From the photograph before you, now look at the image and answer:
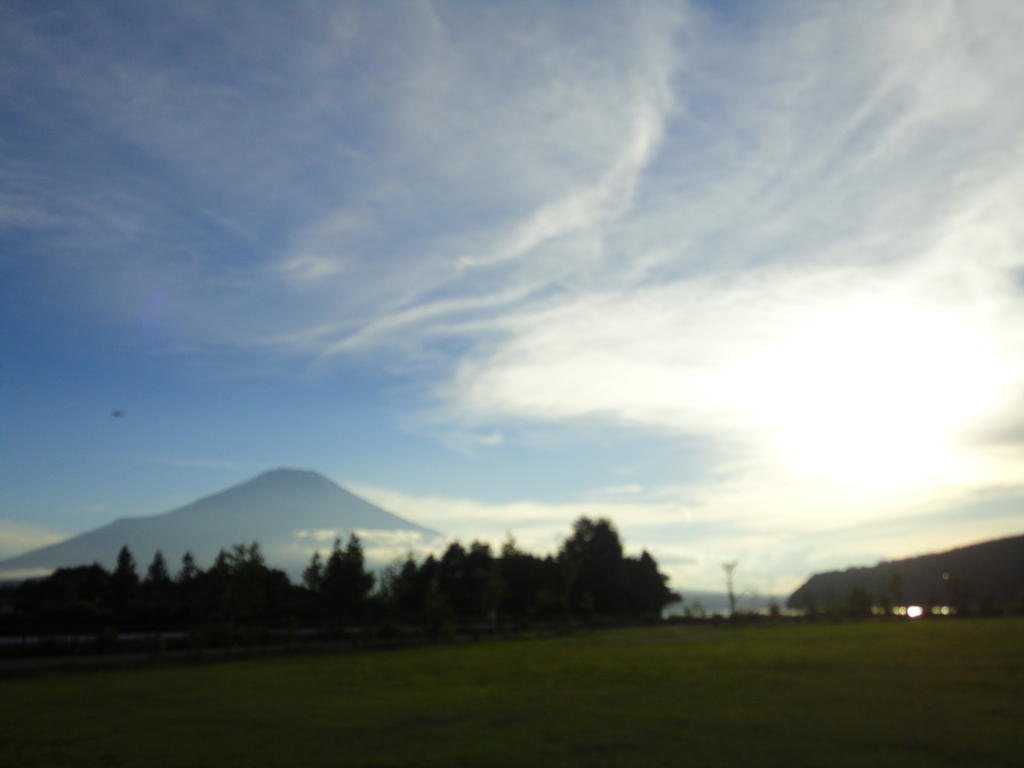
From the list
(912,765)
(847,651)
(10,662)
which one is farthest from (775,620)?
(912,765)

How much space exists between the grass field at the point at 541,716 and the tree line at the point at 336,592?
19033 mm

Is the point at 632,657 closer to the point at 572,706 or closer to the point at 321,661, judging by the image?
the point at 321,661

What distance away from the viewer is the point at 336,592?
51.4m

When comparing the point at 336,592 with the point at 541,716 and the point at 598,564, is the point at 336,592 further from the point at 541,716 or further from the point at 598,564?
the point at 598,564

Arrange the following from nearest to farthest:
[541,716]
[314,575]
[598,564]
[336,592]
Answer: [541,716], [336,592], [314,575], [598,564]

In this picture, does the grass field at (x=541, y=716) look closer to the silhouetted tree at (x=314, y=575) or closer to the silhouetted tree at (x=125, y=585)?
the silhouetted tree at (x=125, y=585)

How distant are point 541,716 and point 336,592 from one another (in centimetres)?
4146

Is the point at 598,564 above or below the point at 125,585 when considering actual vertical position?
above

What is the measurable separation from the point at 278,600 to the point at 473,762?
48.7 meters

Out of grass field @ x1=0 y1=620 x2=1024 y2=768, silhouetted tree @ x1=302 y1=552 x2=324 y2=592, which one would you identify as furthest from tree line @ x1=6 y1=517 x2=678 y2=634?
grass field @ x1=0 y1=620 x2=1024 y2=768

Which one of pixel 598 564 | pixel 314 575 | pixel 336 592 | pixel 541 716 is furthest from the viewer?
pixel 598 564

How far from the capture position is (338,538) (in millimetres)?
55188

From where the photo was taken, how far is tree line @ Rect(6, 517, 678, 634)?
40781 mm

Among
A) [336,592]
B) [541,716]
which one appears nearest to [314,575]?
[336,592]
